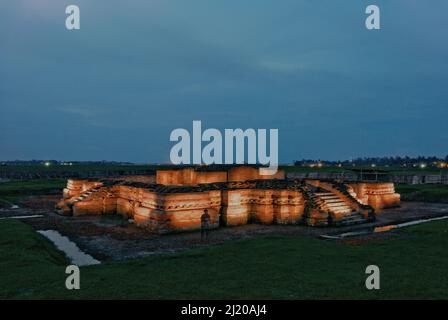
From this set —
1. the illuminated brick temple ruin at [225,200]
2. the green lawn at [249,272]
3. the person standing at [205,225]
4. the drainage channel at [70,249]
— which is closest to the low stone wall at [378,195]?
the illuminated brick temple ruin at [225,200]

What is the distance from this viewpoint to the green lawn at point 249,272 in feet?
22.7

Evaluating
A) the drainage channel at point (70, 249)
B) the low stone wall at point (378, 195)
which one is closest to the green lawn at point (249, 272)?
the drainage channel at point (70, 249)

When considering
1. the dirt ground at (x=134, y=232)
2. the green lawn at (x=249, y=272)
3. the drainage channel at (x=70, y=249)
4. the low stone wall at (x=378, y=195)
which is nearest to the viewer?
the green lawn at (x=249, y=272)

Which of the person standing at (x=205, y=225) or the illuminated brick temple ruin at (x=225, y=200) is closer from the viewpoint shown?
the person standing at (x=205, y=225)

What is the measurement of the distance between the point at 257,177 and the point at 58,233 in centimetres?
1245

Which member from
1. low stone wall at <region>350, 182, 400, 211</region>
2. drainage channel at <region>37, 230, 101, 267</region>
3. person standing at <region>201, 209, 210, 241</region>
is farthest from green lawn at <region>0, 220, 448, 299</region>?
low stone wall at <region>350, 182, 400, 211</region>

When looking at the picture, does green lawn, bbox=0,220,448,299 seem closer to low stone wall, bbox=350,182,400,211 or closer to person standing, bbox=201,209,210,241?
person standing, bbox=201,209,210,241

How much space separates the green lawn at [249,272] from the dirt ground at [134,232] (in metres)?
1.81

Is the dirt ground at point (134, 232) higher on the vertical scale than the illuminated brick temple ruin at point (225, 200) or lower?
lower

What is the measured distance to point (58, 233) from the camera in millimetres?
15820

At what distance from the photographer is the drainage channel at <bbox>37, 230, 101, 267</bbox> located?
11.1 m

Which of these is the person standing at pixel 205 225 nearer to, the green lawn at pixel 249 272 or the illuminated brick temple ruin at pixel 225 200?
the illuminated brick temple ruin at pixel 225 200

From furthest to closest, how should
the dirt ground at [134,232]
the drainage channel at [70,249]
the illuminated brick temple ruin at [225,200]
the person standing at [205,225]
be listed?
the illuminated brick temple ruin at [225,200]
the person standing at [205,225]
the dirt ground at [134,232]
the drainage channel at [70,249]

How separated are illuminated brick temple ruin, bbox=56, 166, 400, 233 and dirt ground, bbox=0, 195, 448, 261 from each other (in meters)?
0.72
